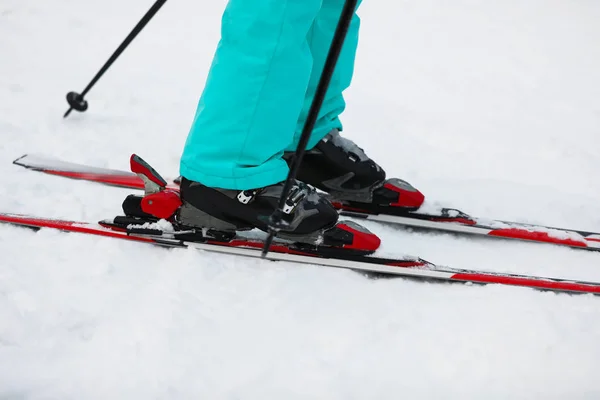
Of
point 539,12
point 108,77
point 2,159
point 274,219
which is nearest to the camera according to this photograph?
point 274,219

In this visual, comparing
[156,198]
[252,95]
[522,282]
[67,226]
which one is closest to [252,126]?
[252,95]

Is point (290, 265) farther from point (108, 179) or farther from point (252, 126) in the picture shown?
point (108, 179)

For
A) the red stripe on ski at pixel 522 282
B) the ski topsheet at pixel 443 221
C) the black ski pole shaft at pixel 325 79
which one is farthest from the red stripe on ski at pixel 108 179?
the red stripe on ski at pixel 522 282

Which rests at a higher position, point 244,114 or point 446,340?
point 244,114

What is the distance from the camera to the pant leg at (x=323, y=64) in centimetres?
164

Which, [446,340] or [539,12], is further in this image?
[539,12]

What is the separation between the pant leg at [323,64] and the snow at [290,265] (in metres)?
0.48

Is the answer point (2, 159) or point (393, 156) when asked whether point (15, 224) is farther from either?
point (393, 156)

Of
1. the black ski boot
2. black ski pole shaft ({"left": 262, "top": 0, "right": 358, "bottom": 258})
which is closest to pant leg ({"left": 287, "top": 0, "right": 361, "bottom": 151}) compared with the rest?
the black ski boot

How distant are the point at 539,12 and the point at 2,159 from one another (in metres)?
4.66

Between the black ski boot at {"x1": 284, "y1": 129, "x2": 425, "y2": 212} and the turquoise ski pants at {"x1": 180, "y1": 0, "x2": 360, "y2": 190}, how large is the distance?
0.34 meters

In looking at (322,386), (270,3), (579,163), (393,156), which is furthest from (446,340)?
(579,163)

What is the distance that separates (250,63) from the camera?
1317 mm

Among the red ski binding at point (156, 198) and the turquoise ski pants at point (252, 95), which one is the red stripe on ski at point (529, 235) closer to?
the turquoise ski pants at point (252, 95)
